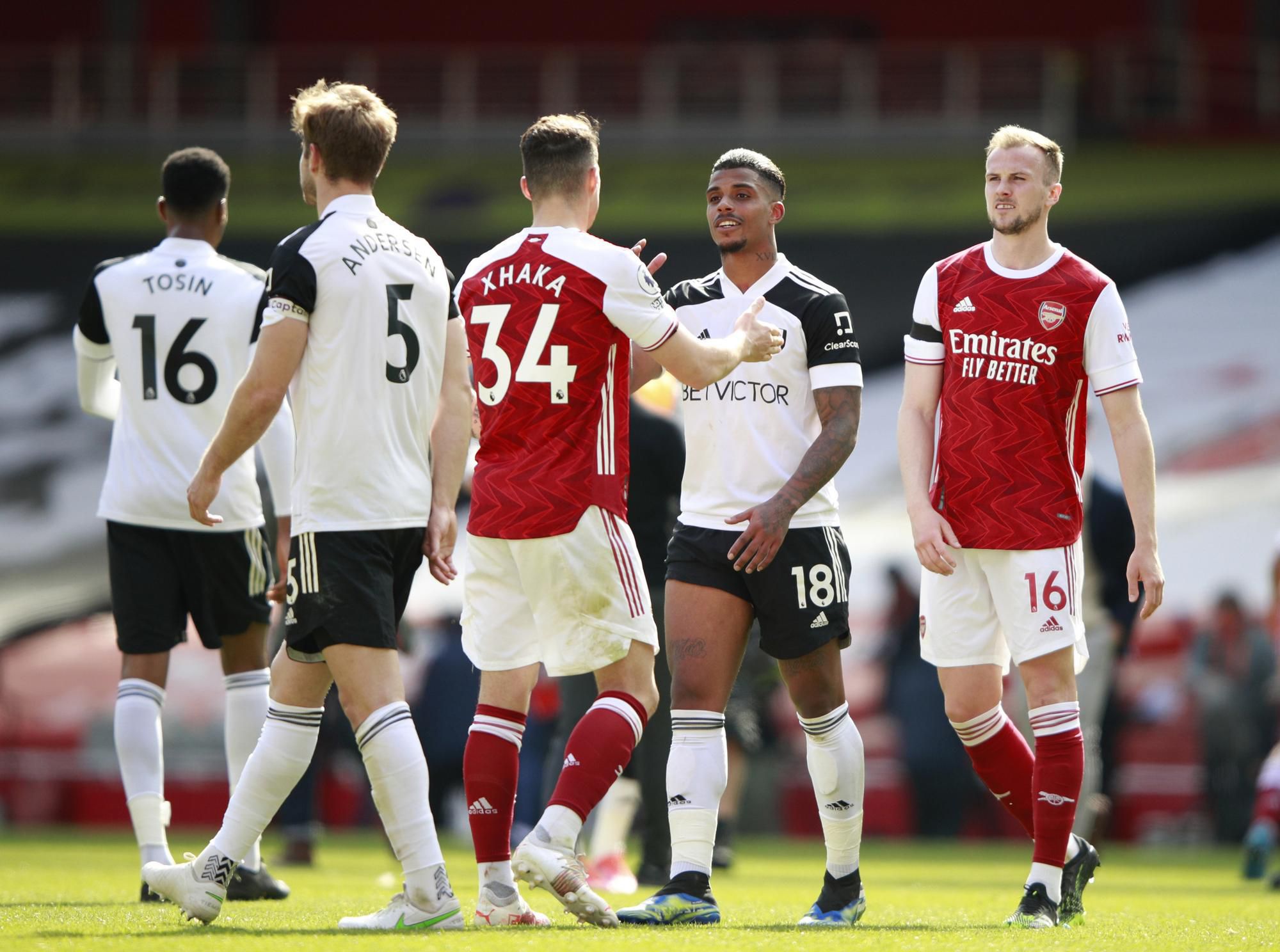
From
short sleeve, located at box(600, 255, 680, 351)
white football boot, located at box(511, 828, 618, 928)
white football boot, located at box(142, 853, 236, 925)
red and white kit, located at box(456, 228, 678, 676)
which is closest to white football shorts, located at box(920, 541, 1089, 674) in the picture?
red and white kit, located at box(456, 228, 678, 676)

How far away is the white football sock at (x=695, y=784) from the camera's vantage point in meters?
5.16

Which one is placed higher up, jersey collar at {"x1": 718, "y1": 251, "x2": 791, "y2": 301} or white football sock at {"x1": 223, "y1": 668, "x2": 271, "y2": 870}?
jersey collar at {"x1": 718, "y1": 251, "x2": 791, "y2": 301}

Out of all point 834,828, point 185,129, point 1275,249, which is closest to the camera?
point 834,828

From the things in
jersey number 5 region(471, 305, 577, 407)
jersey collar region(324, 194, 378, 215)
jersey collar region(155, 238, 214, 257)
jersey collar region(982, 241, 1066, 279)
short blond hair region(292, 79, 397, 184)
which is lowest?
jersey number 5 region(471, 305, 577, 407)

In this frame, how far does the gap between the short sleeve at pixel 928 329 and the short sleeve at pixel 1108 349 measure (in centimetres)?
48

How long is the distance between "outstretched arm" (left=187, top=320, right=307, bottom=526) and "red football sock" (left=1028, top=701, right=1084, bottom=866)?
2554 mm

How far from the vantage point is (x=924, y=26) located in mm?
23516

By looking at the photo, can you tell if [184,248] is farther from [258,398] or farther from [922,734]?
[922,734]

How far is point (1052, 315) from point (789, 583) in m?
1.24

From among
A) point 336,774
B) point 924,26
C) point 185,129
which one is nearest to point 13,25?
point 185,129

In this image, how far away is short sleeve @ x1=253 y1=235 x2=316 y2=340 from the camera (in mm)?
4809

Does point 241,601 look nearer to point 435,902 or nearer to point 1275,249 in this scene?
point 435,902

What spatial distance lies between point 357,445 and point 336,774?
10197 mm

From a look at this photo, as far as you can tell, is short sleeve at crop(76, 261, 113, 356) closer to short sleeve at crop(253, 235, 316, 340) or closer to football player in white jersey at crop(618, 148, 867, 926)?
short sleeve at crop(253, 235, 316, 340)
